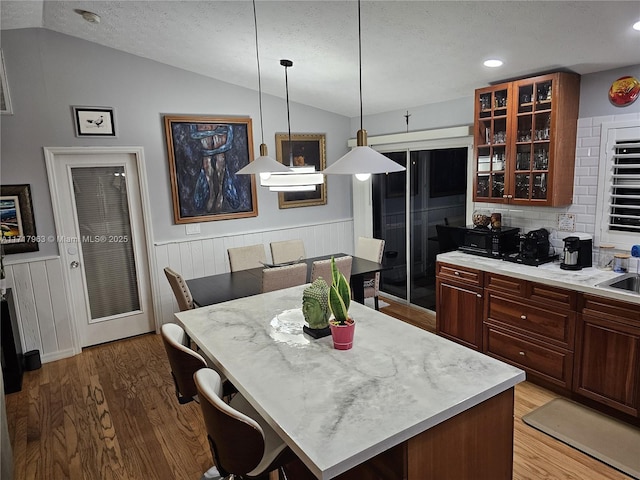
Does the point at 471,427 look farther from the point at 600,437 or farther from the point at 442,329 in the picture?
the point at 442,329

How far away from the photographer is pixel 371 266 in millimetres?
4328

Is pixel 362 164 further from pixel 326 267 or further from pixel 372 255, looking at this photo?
pixel 372 255

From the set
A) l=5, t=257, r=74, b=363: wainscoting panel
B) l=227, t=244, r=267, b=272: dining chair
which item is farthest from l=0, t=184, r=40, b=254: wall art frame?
l=227, t=244, r=267, b=272: dining chair

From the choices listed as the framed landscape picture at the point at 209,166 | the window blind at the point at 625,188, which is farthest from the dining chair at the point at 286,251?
the window blind at the point at 625,188

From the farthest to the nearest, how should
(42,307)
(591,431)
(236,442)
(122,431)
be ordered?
(42,307) → (122,431) → (591,431) → (236,442)

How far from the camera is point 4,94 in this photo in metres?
3.81

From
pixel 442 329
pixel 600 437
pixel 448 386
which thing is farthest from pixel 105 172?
pixel 600 437

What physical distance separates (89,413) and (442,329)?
3.13 meters

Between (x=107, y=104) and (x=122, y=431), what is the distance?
314 centimetres

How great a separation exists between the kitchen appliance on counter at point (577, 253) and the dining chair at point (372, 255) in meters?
1.82


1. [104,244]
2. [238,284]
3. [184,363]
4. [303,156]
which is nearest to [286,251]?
[238,284]

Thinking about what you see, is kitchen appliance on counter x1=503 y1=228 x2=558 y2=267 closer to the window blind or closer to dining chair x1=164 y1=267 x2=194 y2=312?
the window blind

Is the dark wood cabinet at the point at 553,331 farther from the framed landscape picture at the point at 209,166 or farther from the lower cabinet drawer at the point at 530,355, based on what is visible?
the framed landscape picture at the point at 209,166

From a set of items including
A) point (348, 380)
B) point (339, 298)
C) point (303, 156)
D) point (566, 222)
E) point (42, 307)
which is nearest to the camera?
point (348, 380)
